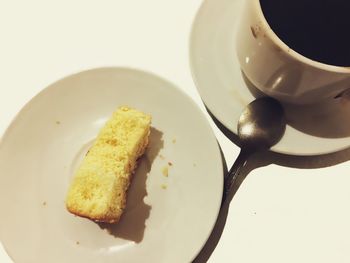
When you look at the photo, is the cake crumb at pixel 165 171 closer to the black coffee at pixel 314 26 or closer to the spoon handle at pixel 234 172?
the spoon handle at pixel 234 172

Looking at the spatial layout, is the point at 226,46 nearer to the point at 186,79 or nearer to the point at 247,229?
the point at 186,79

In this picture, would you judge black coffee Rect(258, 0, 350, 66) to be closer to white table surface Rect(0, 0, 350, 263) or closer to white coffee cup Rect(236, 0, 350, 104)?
white coffee cup Rect(236, 0, 350, 104)

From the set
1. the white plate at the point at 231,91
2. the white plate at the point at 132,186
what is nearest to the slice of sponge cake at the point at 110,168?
the white plate at the point at 132,186

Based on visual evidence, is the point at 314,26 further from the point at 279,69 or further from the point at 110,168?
the point at 110,168

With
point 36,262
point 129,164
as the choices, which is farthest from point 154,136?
point 36,262

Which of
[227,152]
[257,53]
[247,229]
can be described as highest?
[257,53]

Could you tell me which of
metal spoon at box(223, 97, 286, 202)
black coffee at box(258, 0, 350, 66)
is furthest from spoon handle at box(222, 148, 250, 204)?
black coffee at box(258, 0, 350, 66)
